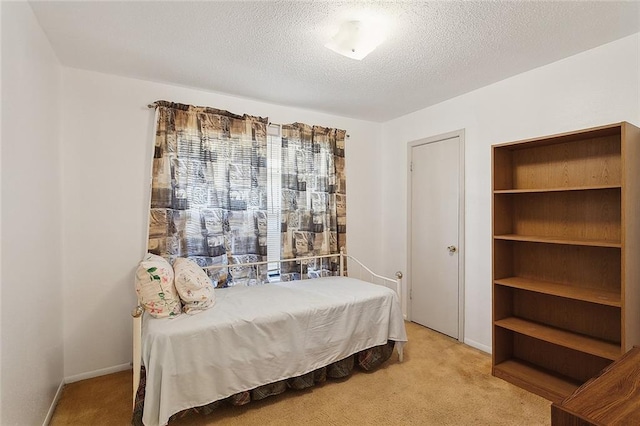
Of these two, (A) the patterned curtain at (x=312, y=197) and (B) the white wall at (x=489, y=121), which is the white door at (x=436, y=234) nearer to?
(B) the white wall at (x=489, y=121)

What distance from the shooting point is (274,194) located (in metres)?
3.36

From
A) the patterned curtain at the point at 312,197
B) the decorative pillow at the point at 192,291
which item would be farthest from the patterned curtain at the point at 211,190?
the decorative pillow at the point at 192,291

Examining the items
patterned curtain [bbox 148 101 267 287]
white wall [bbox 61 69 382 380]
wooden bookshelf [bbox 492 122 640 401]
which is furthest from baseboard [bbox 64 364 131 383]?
wooden bookshelf [bbox 492 122 640 401]

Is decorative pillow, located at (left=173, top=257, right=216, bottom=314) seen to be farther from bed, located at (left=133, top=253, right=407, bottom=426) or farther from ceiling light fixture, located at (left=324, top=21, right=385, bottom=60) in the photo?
ceiling light fixture, located at (left=324, top=21, right=385, bottom=60)

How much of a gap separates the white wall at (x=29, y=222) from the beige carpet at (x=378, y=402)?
0.96 ft

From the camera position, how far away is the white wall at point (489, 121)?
218 centimetres

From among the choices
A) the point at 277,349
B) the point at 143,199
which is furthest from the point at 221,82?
the point at 277,349

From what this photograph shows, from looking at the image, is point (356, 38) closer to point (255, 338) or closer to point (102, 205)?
point (255, 338)

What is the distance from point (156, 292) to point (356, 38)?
2028 mm

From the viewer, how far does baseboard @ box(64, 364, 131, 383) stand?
2.48m

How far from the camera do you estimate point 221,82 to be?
9.21ft

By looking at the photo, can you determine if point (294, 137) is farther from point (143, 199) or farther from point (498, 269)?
point (498, 269)

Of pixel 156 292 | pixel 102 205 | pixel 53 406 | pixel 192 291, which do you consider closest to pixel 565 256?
pixel 192 291

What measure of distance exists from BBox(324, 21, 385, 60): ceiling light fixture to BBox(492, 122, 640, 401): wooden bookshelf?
4.30ft
